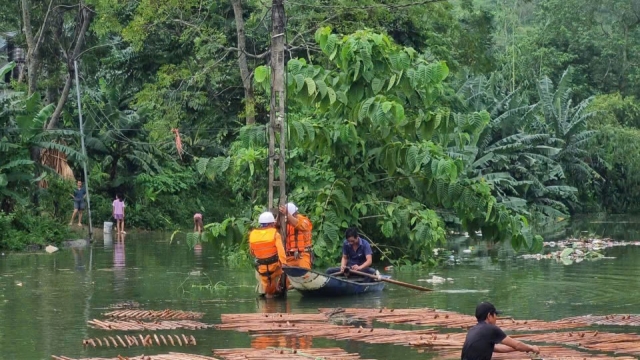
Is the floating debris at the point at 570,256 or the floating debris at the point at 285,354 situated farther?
the floating debris at the point at 570,256

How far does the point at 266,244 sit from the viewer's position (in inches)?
666

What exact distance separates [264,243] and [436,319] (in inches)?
139

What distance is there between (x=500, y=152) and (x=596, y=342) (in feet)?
98.9

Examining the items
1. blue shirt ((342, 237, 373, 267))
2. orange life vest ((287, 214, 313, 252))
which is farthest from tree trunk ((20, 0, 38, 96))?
blue shirt ((342, 237, 373, 267))

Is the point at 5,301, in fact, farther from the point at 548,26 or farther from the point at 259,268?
the point at 548,26

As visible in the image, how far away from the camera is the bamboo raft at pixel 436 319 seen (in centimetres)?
1389

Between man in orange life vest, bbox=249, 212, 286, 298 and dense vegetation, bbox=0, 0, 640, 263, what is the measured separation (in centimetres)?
205

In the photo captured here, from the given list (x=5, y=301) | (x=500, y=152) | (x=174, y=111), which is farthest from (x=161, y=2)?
(x=500, y=152)

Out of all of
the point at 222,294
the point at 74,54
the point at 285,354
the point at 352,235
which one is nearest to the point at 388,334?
the point at 285,354

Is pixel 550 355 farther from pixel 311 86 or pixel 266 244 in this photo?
pixel 311 86

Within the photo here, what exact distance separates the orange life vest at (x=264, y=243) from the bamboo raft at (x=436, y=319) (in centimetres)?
176

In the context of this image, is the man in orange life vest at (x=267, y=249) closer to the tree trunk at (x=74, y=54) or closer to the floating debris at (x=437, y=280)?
the floating debris at (x=437, y=280)

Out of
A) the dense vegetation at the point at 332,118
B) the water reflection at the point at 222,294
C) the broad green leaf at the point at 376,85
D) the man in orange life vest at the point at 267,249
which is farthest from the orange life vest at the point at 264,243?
the broad green leaf at the point at 376,85

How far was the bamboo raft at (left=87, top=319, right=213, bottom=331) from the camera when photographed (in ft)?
46.9
